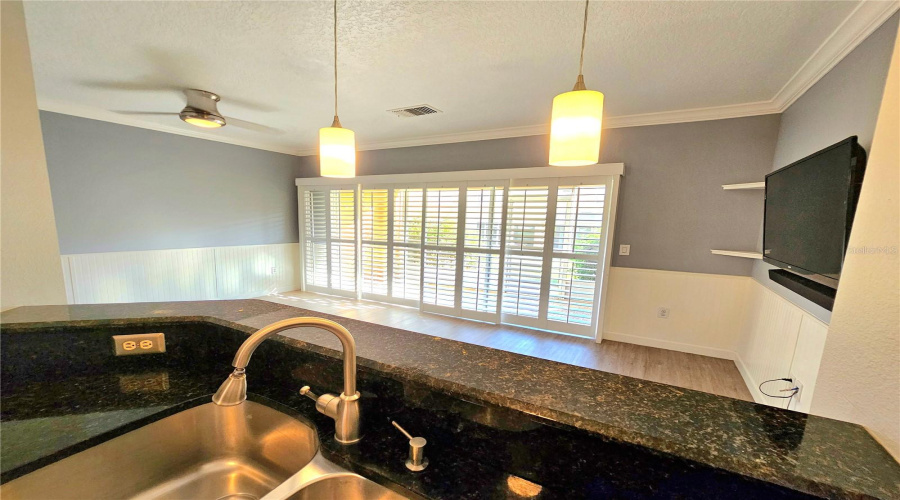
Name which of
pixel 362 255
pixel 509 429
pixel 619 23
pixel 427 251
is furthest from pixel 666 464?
pixel 362 255

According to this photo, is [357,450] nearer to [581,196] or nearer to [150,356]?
[150,356]

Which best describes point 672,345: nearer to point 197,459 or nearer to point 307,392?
point 307,392

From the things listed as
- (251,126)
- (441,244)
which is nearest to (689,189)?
(441,244)

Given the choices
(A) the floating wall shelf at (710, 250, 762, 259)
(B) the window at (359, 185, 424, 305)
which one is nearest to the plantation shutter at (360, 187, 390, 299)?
(B) the window at (359, 185, 424, 305)

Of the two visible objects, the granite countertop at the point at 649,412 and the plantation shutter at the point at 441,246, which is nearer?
the granite countertop at the point at 649,412

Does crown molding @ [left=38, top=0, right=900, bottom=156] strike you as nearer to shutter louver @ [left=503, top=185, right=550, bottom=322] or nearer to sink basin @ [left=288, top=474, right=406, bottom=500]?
shutter louver @ [left=503, top=185, right=550, bottom=322]

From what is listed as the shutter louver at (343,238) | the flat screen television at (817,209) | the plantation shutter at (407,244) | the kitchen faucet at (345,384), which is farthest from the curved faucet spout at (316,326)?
the shutter louver at (343,238)

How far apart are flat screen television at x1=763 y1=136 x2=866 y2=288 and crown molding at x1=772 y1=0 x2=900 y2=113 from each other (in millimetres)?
639

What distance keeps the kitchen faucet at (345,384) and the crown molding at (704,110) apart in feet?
8.34

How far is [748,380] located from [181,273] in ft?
19.6

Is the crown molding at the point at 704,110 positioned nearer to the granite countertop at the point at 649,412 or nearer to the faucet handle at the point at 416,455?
the granite countertop at the point at 649,412

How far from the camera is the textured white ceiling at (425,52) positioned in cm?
153

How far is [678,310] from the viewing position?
2.97 meters

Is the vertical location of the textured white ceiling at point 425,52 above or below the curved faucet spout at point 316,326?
above
